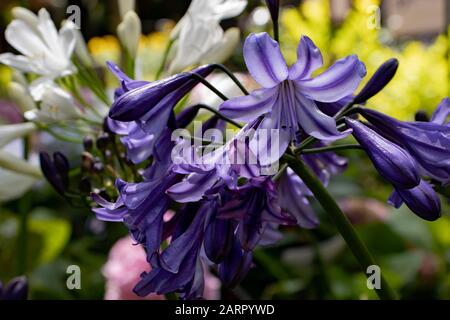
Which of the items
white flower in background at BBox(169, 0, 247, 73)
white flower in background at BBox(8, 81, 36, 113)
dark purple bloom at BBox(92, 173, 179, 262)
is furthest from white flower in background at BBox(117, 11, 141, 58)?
dark purple bloom at BBox(92, 173, 179, 262)

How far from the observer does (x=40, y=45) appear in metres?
1.03

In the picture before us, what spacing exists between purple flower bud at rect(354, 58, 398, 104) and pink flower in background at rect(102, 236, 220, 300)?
641 mm

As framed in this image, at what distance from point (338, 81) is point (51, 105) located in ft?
1.77

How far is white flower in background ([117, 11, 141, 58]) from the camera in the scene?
1.02 m

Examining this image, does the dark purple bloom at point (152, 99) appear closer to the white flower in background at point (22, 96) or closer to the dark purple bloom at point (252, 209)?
the dark purple bloom at point (252, 209)

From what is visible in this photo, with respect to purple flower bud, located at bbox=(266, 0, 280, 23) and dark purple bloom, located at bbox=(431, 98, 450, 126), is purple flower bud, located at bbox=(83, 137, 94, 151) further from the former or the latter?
dark purple bloom, located at bbox=(431, 98, 450, 126)

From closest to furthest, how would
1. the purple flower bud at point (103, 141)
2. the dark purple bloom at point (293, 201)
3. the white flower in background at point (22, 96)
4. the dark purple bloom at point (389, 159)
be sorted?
the dark purple bloom at point (389, 159) < the dark purple bloom at point (293, 201) < the purple flower bud at point (103, 141) < the white flower in background at point (22, 96)

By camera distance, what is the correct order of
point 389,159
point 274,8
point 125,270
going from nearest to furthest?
point 389,159
point 274,8
point 125,270

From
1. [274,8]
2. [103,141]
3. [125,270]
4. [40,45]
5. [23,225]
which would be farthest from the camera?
[125,270]

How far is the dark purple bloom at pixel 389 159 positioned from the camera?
0.57m

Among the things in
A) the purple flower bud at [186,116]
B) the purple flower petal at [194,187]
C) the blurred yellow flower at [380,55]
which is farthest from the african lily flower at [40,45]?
the blurred yellow flower at [380,55]

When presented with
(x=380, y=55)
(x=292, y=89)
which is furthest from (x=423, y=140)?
(x=380, y=55)

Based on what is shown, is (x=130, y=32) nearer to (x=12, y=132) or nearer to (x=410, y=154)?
(x=12, y=132)

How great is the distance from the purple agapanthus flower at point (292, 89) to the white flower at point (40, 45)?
454mm
